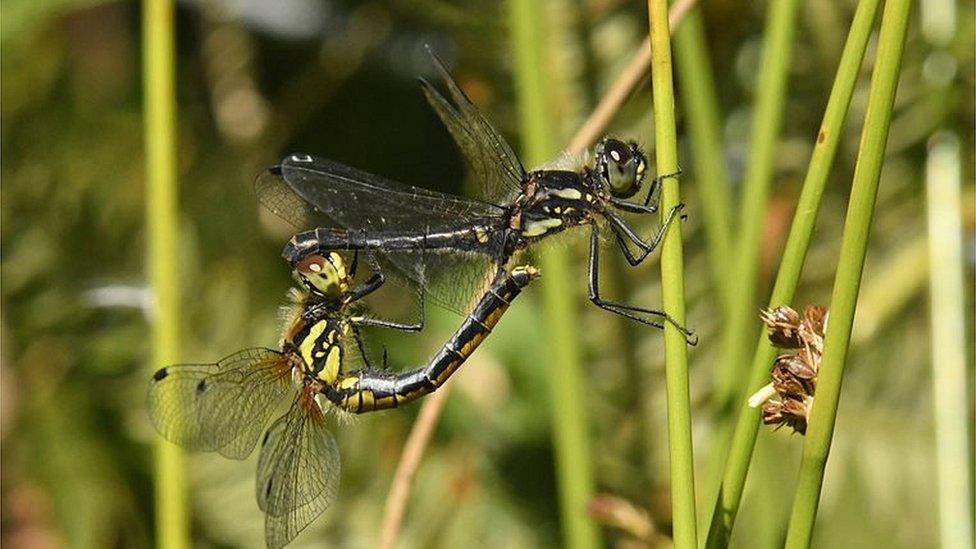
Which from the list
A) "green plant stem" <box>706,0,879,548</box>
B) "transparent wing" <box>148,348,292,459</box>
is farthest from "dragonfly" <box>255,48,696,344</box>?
"green plant stem" <box>706,0,879,548</box>

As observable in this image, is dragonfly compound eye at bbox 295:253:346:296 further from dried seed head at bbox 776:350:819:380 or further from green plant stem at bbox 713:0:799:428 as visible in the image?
dried seed head at bbox 776:350:819:380

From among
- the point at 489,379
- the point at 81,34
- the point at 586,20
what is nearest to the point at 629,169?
the point at 586,20

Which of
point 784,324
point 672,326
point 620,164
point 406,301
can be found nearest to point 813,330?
point 784,324

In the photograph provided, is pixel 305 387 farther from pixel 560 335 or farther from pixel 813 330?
pixel 813 330

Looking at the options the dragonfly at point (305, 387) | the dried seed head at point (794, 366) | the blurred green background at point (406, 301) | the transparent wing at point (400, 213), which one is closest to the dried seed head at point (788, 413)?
the dried seed head at point (794, 366)

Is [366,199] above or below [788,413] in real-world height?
above

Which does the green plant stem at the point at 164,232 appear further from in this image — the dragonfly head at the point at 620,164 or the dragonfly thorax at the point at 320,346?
the dragonfly head at the point at 620,164

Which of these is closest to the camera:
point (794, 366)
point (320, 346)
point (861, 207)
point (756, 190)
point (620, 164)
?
point (861, 207)
